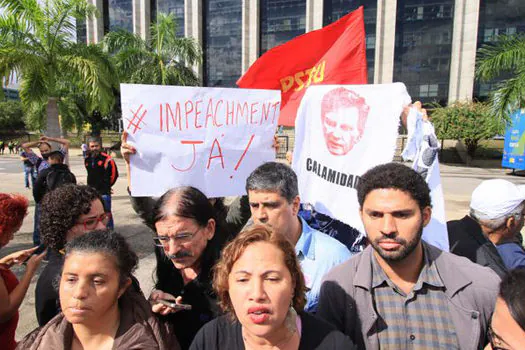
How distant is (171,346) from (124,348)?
0.21 meters

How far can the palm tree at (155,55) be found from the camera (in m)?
18.2

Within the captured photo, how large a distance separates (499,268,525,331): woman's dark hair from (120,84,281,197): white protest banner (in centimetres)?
202

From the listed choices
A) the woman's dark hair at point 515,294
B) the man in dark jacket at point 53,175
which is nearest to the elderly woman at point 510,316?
the woman's dark hair at point 515,294

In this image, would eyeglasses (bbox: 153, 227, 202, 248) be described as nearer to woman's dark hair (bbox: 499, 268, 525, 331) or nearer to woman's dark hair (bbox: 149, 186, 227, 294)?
woman's dark hair (bbox: 149, 186, 227, 294)

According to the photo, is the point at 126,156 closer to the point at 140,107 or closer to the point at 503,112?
the point at 140,107

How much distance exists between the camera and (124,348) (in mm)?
1463

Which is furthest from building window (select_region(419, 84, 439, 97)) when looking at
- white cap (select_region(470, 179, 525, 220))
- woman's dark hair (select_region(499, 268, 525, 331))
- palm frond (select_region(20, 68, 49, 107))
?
woman's dark hair (select_region(499, 268, 525, 331))

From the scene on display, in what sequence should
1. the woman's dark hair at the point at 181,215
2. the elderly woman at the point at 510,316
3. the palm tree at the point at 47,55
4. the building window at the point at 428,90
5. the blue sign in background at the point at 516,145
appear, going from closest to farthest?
1. the elderly woman at the point at 510,316
2. the woman's dark hair at the point at 181,215
3. the palm tree at the point at 47,55
4. the blue sign in background at the point at 516,145
5. the building window at the point at 428,90

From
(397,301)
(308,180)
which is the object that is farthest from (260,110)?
(397,301)

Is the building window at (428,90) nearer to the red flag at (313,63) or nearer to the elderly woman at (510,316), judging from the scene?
the red flag at (313,63)

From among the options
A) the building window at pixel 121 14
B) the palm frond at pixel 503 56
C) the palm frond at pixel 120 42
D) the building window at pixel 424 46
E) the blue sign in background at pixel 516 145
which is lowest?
the blue sign in background at pixel 516 145

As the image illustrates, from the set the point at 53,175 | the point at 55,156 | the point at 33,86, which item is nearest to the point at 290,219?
the point at 53,175

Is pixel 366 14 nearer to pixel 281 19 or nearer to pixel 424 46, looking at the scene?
pixel 424 46

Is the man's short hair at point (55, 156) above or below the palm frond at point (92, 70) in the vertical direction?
below
